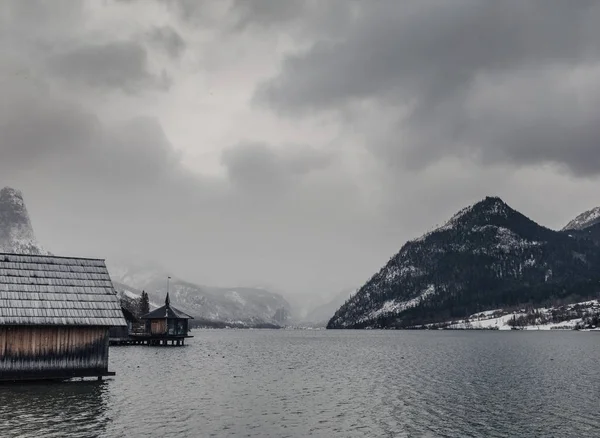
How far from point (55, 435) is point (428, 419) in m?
23.6

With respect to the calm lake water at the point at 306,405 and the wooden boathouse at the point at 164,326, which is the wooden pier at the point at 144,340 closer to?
the wooden boathouse at the point at 164,326

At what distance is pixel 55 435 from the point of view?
29.7m

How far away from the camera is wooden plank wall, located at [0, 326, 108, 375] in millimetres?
43656

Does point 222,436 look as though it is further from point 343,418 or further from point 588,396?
point 588,396

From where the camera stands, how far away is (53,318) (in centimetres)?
4488

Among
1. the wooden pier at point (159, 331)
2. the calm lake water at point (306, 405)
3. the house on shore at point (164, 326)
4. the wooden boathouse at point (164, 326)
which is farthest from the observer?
the house on shore at point (164, 326)

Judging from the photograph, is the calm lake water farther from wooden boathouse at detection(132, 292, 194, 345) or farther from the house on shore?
the house on shore

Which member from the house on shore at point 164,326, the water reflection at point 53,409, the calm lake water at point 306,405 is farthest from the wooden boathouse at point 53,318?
the house on shore at point 164,326

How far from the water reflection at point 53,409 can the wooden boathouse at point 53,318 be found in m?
1.49

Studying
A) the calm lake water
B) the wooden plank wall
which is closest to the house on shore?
the calm lake water

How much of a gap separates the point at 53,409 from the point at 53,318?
33.1ft

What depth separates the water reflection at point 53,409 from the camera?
101 feet

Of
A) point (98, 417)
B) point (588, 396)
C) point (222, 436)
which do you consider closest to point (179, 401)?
point (98, 417)

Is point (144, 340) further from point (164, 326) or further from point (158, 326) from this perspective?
point (164, 326)
